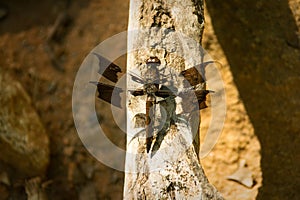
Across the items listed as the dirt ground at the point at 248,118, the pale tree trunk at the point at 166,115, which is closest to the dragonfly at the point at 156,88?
the pale tree trunk at the point at 166,115

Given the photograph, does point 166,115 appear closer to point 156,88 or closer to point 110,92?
point 156,88

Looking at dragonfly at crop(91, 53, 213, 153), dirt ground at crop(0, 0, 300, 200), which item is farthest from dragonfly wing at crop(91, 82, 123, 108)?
dirt ground at crop(0, 0, 300, 200)

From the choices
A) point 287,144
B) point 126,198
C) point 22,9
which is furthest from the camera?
point 22,9

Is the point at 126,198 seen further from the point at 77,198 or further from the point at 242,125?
the point at 77,198

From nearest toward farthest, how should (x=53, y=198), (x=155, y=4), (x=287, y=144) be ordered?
1. (x=155, y=4)
2. (x=287, y=144)
3. (x=53, y=198)

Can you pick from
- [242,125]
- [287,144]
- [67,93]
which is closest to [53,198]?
[67,93]

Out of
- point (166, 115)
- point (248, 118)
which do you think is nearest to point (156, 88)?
point (166, 115)

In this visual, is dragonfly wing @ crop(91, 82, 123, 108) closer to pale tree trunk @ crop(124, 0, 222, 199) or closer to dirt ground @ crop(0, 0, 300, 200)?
pale tree trunk @ crop(124, 0, 222, 199)

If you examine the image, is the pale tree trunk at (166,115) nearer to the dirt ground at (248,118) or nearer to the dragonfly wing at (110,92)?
the dragonfly wing at (110,92)
